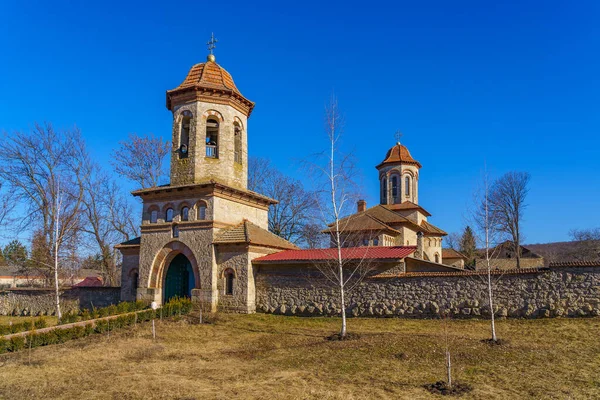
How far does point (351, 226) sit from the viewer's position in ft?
91.2

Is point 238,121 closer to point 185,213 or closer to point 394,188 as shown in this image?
point 185,213

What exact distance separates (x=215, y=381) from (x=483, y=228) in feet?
28.6

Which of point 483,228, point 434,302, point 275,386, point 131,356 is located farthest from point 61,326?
point 483,228

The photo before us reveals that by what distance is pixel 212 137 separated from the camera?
21.6 m

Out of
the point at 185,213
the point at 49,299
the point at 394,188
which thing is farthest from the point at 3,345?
the point at 394,188

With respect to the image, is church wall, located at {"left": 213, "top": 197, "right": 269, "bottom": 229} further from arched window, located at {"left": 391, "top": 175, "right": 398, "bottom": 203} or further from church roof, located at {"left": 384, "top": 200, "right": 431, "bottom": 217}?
arched window, located at {"left": 391, "top": 175, "right": 398, "bottom": 203}

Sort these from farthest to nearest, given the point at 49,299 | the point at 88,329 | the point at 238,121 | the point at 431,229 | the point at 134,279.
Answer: the point at 431,229, the point at 49,299, the point at 238,121, the point at 134,279, the point at 88,329

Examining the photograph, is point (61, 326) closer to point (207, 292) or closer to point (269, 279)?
point (207, 292)

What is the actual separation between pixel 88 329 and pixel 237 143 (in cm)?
1095

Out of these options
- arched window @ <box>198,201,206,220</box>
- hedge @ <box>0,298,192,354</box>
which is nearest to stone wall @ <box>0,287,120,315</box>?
hedge @ <box>0,298,192,354</box>

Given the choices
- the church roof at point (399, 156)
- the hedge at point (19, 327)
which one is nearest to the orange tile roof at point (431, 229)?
the church roof at point (399, 156)

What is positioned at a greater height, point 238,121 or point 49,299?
point 238,121

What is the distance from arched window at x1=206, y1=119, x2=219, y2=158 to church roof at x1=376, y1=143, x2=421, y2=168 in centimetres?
2069

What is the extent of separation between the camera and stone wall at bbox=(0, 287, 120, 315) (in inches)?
866
